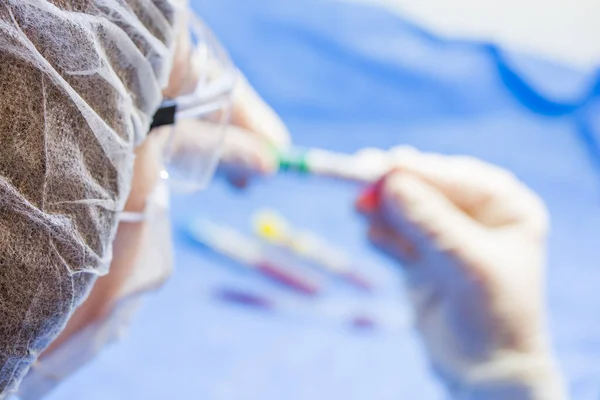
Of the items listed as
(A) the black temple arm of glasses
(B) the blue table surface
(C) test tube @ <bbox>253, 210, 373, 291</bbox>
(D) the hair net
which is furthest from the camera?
(C) test tube @ <bbox>253, 210, 373, 291</bbox>

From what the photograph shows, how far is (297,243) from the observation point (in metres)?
1.74

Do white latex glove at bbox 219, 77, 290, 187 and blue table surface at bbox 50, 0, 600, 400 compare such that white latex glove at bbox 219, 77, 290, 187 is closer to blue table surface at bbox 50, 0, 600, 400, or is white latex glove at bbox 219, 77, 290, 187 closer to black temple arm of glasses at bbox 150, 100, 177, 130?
black temple arm of glasses at bbox 150, 100, 177, 130

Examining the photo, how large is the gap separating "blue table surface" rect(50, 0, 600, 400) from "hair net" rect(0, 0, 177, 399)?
1074 millimetres

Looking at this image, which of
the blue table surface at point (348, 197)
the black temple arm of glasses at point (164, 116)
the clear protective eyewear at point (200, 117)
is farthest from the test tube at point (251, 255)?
the black temple arm of glasses at point (164, 116)

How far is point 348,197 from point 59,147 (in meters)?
1.37

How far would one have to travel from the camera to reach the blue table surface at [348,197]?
5.29 ft

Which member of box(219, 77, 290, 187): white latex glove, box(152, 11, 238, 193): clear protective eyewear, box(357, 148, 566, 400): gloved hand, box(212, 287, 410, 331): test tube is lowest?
box(212, 287, 410, 331): test tube

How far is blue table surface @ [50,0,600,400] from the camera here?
5.29 ft

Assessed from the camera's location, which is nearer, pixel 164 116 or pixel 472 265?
pixel 164 116

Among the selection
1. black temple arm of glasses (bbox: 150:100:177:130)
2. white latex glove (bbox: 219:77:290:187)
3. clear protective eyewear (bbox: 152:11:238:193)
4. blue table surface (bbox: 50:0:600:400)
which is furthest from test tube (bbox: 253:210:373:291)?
black temple arm of glasses (bbox: 150:100:177:130)

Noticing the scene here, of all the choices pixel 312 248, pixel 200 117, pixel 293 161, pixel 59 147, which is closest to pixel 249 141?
pixel 293 161

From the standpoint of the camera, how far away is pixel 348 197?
1.82 m

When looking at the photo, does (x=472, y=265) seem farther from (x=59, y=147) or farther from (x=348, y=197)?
(x=348, y=197)

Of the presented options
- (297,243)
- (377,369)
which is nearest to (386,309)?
(377,369)
